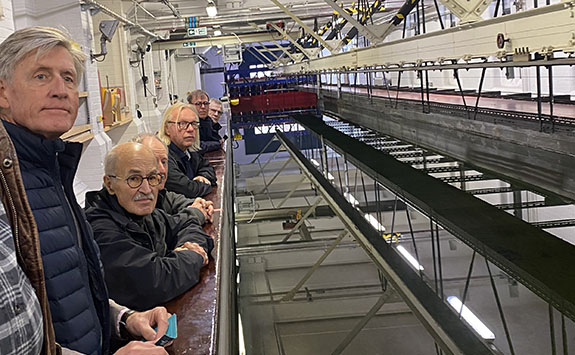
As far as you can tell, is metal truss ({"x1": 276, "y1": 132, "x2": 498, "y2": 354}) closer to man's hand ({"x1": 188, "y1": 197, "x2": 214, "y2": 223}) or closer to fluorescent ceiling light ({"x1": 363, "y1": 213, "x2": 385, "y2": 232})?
fluorescent ceiling light ({"x1": 363, "y1": 213, "x2": 385, "y2": 232})

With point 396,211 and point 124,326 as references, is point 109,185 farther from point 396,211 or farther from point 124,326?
point 396,211

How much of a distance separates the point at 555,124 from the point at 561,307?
3.87 metres

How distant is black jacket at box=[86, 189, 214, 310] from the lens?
68.2 inches

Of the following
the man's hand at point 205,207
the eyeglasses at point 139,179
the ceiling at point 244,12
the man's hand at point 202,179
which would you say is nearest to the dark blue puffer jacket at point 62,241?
the eyeglasses at point 139,179

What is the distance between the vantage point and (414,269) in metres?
3.72

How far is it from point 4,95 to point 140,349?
1.94 ft

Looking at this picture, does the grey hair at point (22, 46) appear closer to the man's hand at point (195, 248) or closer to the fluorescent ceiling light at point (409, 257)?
the man's hand at point (195, 248)

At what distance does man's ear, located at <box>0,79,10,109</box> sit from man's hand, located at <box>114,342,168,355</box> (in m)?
0.55

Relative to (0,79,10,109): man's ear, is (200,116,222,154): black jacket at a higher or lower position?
lower

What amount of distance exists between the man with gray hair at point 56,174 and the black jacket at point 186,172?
1954 mm

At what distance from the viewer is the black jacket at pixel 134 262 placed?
1.73 metres

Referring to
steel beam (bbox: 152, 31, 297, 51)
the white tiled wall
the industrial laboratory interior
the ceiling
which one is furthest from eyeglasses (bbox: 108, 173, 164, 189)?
steel beam (bbox: 152, 31, 297, 51)

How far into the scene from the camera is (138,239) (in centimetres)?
193

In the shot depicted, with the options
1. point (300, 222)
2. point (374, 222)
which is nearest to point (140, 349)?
point (374, 222)
